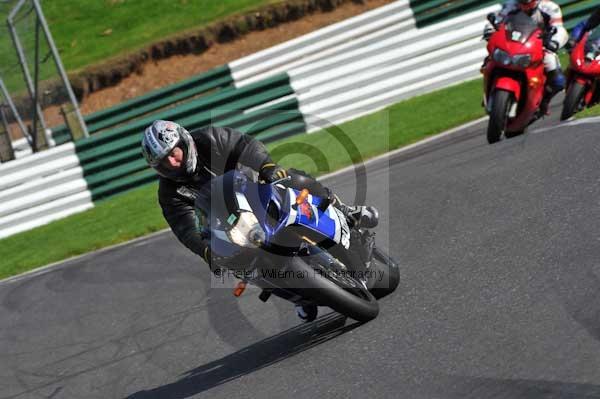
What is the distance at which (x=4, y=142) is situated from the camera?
15094 millimetres

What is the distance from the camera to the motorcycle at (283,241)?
515cm

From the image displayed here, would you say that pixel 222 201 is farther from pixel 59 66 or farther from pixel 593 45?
pixel 59 66

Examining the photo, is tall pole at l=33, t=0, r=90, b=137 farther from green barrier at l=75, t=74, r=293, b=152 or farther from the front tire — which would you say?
the front tire

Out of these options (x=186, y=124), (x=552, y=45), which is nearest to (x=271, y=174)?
(x=552, y=45)

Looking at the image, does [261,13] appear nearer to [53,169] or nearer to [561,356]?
[53,169]

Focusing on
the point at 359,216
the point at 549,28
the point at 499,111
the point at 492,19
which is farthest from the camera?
the point at 492,19

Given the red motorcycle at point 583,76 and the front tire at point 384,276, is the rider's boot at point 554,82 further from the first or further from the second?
the front tire at point 384,276

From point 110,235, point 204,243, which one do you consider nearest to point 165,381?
point 204,243

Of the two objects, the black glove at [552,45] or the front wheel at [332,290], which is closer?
the front wheel at [332,290]

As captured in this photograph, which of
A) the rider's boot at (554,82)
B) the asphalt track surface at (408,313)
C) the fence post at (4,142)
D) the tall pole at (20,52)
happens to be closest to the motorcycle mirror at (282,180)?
the asphalt track surface at (408,313)

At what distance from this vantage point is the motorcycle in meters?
5.15

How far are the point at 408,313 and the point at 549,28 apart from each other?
5.18 metres

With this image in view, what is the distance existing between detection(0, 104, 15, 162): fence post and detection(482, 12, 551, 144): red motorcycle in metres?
9.06

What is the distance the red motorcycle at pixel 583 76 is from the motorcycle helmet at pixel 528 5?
71cm
